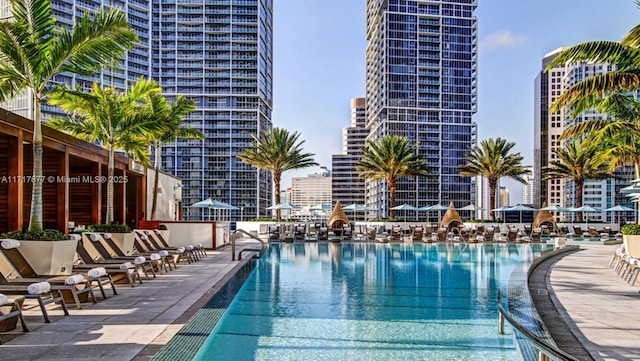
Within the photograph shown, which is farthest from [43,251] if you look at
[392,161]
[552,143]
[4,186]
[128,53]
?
[552,143]

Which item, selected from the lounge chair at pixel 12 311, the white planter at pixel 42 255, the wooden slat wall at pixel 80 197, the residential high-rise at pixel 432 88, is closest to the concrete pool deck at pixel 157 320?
the lounge chair at pixel 12 311

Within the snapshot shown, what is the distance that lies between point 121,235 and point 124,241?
168mm

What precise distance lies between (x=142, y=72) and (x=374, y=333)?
8437cm

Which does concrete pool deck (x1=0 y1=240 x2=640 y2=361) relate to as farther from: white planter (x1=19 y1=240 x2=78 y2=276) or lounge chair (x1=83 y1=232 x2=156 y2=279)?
white planter (x1=19 y1=240 x2=78 y2=276)

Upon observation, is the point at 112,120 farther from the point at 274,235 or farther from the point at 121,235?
the point at 274,235

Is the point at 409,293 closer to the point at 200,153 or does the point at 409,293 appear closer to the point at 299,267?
the point at 299,267

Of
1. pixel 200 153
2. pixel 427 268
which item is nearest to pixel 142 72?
pixel 200 153

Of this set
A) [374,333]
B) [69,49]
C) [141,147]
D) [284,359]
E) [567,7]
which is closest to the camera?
[284,359]

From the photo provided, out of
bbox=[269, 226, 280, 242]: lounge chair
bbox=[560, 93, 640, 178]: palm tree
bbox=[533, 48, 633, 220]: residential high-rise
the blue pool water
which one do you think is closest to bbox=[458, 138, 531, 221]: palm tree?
bbox=[560, 93, 640, 178]: palm tree

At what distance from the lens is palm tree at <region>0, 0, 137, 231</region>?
335 inches

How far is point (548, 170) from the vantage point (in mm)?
35094

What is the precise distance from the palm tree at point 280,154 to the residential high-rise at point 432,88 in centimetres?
5440

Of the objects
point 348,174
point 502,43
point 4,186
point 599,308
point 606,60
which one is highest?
point 502,43

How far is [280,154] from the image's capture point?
32406 millimetres
